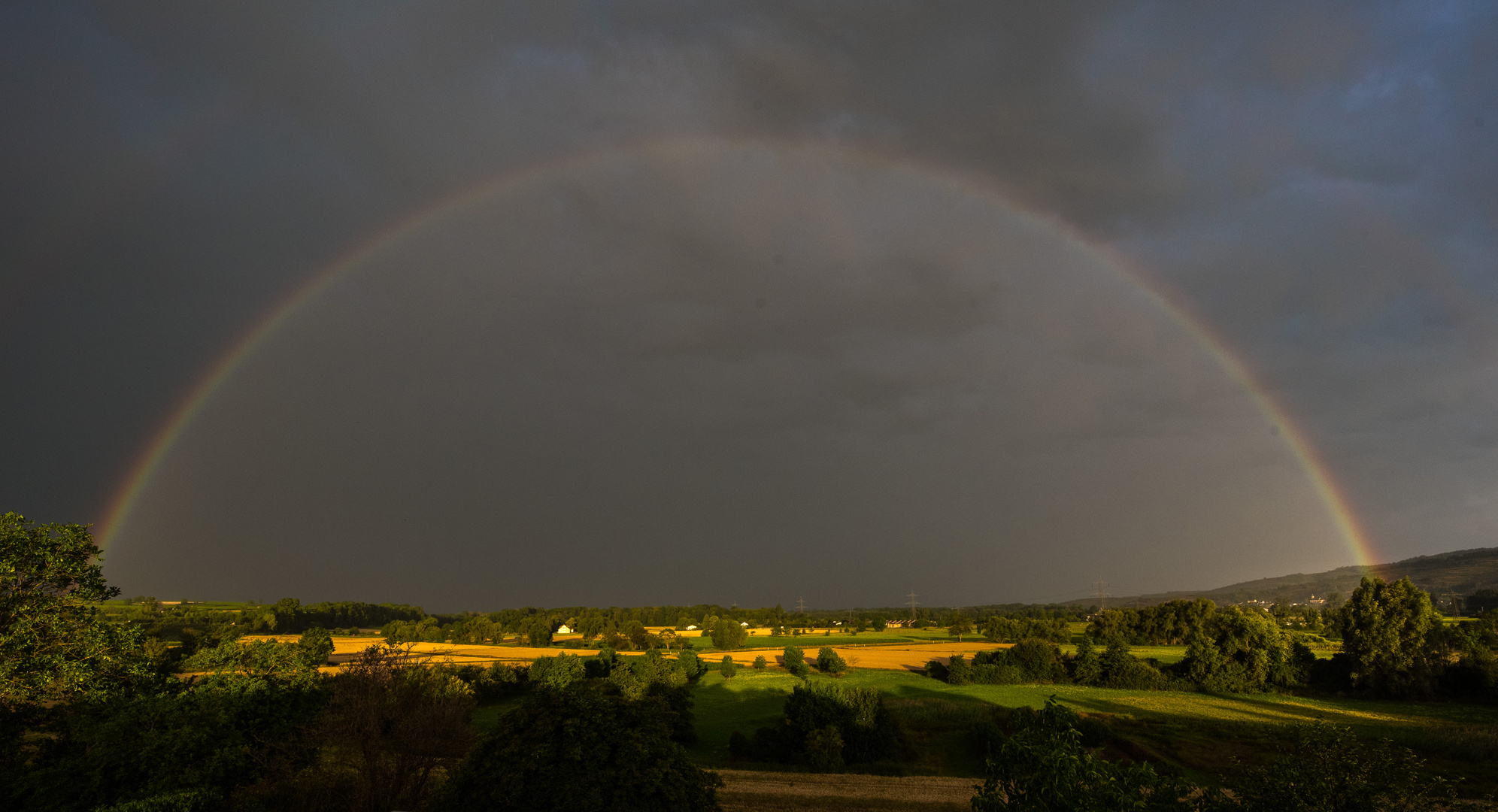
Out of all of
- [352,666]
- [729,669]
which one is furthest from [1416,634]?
[352,666]

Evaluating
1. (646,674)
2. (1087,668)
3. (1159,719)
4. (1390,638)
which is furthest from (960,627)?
(646,674)

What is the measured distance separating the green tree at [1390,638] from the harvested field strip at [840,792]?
58301 millimetres

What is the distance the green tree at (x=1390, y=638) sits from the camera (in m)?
68.8

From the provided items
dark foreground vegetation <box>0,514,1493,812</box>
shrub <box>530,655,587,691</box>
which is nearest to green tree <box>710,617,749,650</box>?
shrub <box>530,655,587,691</box>

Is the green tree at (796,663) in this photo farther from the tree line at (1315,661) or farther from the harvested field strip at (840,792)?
the harvested field strip at (840,792)

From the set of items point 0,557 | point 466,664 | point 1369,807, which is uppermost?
point 0,557

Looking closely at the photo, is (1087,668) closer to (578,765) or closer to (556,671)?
(556,671)

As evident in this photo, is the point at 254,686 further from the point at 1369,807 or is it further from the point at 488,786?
the point at 1369,807

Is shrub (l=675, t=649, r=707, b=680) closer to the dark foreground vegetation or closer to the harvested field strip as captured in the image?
the dark foreground vegetation

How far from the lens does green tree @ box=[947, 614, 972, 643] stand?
162700 mm

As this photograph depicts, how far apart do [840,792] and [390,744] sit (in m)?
23.5

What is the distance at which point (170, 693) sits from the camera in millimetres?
32031

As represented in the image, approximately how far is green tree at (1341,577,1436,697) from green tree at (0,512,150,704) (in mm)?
100883

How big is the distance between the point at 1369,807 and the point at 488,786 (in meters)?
19.0
